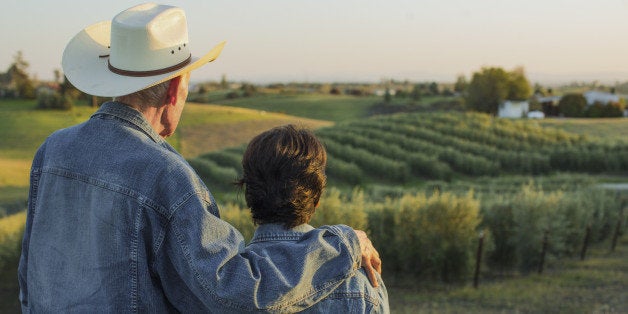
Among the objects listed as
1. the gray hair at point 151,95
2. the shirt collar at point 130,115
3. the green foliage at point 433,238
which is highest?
the gray hair at point 151,95

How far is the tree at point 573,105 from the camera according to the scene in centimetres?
5488

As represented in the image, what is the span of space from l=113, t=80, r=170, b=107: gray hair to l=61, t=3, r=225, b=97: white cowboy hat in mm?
45

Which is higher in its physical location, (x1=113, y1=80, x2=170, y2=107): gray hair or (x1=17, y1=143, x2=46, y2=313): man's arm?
(x1=113, y1=80, x2=170, y2=107): gray hair

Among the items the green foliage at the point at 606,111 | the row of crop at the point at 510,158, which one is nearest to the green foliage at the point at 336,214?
the row of crop at the point at 510,158

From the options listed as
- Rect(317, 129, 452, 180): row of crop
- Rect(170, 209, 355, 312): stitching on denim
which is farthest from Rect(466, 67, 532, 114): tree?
Rect(170, 209, 355, 312): stitching on denim

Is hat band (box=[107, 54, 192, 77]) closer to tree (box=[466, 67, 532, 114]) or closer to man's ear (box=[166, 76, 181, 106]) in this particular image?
man's ear (box=[166, 76, 181, 106])

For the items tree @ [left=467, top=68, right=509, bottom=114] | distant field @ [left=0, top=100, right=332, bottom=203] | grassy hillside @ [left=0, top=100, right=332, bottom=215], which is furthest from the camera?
tree @ [left=467, top=68, right=509, bottom=114]

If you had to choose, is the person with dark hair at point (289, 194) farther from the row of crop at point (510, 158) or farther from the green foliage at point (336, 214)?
the row of crop at point (510, 158)

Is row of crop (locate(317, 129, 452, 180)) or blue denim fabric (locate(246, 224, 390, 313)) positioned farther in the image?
row of crop (locate(317, 129, 452, 180))

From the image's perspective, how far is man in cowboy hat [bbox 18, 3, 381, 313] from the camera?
1.68m

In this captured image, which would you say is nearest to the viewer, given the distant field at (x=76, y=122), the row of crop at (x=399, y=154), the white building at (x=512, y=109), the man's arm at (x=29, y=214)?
the man's arm at (x=29, y=214)

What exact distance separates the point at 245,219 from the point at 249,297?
8038 mm

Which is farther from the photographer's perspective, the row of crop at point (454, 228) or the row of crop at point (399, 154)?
the row of crop at point (399, 154)

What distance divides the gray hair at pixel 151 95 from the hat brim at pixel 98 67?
0.05 metres
